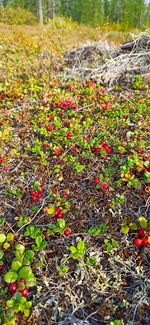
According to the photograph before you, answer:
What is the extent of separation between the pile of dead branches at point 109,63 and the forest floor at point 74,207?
82 centimetres

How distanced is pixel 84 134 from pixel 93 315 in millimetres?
2790

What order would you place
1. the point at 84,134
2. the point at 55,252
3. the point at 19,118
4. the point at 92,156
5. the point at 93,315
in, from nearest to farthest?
the point at 93,315 < the point at 55,252 < the point at 92,156 < the point at 84,134 < the point at 19,118

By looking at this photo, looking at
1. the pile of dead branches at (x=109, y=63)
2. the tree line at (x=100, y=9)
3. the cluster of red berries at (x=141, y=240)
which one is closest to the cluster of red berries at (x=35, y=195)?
the cluster of red berries at (x=141, y=240)

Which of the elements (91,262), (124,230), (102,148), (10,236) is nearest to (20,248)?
(10,236)

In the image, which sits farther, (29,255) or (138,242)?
(138,242)

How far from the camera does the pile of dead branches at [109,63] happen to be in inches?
249

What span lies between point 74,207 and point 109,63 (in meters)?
4.63

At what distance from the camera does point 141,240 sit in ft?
8.52

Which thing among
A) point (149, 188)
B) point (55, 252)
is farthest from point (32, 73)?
point (55, 252)

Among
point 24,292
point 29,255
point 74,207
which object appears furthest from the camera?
point 74,207

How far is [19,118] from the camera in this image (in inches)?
192

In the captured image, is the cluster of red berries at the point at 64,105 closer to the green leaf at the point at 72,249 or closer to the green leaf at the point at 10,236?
the green leaf at the point at 10,236

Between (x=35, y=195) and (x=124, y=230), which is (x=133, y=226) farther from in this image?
(x=35, y=195)

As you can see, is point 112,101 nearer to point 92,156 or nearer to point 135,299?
point 92,156
